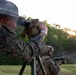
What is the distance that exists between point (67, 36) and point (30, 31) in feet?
218

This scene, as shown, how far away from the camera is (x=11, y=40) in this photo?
204cm

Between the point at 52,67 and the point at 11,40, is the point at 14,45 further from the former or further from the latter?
the point at 52,67

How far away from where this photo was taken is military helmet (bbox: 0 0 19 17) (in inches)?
79.2

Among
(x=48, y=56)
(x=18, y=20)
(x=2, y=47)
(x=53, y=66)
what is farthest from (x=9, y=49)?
(x=48, y=56)

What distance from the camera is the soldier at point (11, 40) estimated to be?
2.03 metres

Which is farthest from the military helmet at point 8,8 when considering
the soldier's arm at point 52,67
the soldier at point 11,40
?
the soldier's arm at point 52,67

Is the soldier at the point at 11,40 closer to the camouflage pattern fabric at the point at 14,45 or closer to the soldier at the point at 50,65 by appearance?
the camouflage pattern fabric at the point at 14,45

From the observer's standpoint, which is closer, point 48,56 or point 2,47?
point 2,47

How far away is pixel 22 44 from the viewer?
2049 mm

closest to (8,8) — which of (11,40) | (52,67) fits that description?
(11,40)

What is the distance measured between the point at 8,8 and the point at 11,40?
0.18 meters

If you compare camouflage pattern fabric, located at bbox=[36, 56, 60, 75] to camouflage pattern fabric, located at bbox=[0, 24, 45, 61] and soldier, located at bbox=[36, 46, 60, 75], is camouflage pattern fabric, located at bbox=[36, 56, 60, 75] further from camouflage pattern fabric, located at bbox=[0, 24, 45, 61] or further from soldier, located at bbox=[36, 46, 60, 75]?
camouflage pattern fabric, located at bbox=[0, 24, 45, 61]

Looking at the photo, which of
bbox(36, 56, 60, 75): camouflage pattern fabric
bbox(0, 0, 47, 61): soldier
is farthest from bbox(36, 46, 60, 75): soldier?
bbox(0, 0, 47, 61): soldier

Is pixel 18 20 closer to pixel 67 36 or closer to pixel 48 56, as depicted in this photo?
pixel 48 56
